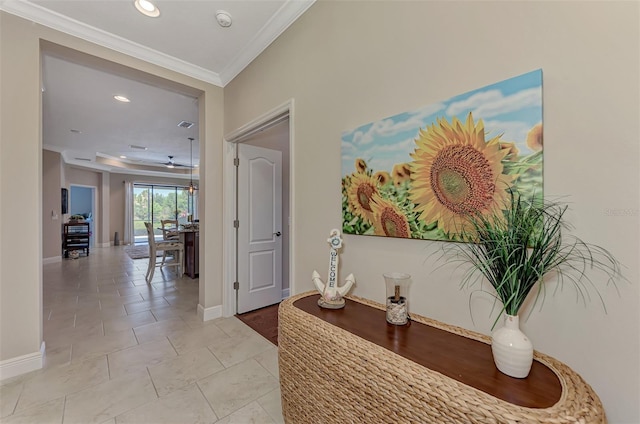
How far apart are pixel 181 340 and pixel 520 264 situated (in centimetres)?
288

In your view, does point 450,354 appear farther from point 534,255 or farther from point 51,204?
point 51,204

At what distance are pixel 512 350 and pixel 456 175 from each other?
0.70 m

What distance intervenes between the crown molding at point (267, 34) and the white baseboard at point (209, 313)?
105 inches

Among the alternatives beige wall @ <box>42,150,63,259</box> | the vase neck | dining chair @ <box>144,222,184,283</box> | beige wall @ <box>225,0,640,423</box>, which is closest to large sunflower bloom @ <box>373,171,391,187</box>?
beige wall @ <box>225,0,640,423</box>

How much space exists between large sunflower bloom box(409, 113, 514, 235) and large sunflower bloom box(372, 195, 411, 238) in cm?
11

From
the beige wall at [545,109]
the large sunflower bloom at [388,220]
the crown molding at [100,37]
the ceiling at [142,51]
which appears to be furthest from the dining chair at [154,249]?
the large sunflower bloom at [388,220]

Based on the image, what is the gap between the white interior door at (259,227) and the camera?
3256 millimetres

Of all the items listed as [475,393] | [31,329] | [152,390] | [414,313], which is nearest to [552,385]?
[475,393]

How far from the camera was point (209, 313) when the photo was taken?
10.1 feet

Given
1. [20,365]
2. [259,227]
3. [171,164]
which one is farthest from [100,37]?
[171,164]

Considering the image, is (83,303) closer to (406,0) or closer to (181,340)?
(181,340)

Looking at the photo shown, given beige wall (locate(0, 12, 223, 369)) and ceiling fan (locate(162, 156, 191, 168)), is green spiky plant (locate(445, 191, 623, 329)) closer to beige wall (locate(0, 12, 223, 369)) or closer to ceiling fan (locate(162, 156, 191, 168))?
beige wall (locate(0, 12, 223, 369))

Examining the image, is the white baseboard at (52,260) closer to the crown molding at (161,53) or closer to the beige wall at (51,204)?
the beige wall at (51,204)

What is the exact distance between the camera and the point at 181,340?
2.60m
